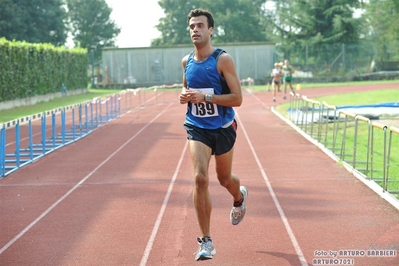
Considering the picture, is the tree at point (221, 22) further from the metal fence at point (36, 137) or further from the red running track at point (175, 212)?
the red running track at point (175, 212)

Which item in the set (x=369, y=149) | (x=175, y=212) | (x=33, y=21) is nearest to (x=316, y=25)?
(x=33, y=21)

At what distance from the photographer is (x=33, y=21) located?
62.9 metres

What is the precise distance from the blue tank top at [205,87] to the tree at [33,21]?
5079cm

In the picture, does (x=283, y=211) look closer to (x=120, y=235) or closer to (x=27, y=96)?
(x=120, y=235)

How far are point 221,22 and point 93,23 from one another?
1570cm

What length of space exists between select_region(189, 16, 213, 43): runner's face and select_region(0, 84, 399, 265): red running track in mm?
1878

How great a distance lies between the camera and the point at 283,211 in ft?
29.8

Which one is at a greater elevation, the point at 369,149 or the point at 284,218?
the point at 369,149

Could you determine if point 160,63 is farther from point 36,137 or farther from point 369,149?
point 369,149

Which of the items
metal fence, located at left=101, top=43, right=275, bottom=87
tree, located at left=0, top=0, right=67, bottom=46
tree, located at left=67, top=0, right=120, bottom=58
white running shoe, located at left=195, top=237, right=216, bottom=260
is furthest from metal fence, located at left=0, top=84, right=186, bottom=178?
tree, located at left=67, top=0, right=120, bottom=58

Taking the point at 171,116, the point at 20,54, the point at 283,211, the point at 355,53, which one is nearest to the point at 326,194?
the point at 283,211

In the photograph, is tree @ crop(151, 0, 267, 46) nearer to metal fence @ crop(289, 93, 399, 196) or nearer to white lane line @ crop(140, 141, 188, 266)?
metal fence @ crop(289, 93, 399, 196)

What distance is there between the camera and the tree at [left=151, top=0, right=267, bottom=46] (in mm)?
81375

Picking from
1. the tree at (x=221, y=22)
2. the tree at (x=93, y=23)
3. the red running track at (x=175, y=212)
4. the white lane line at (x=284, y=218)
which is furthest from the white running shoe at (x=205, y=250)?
the tree at (x=93, y=23)
